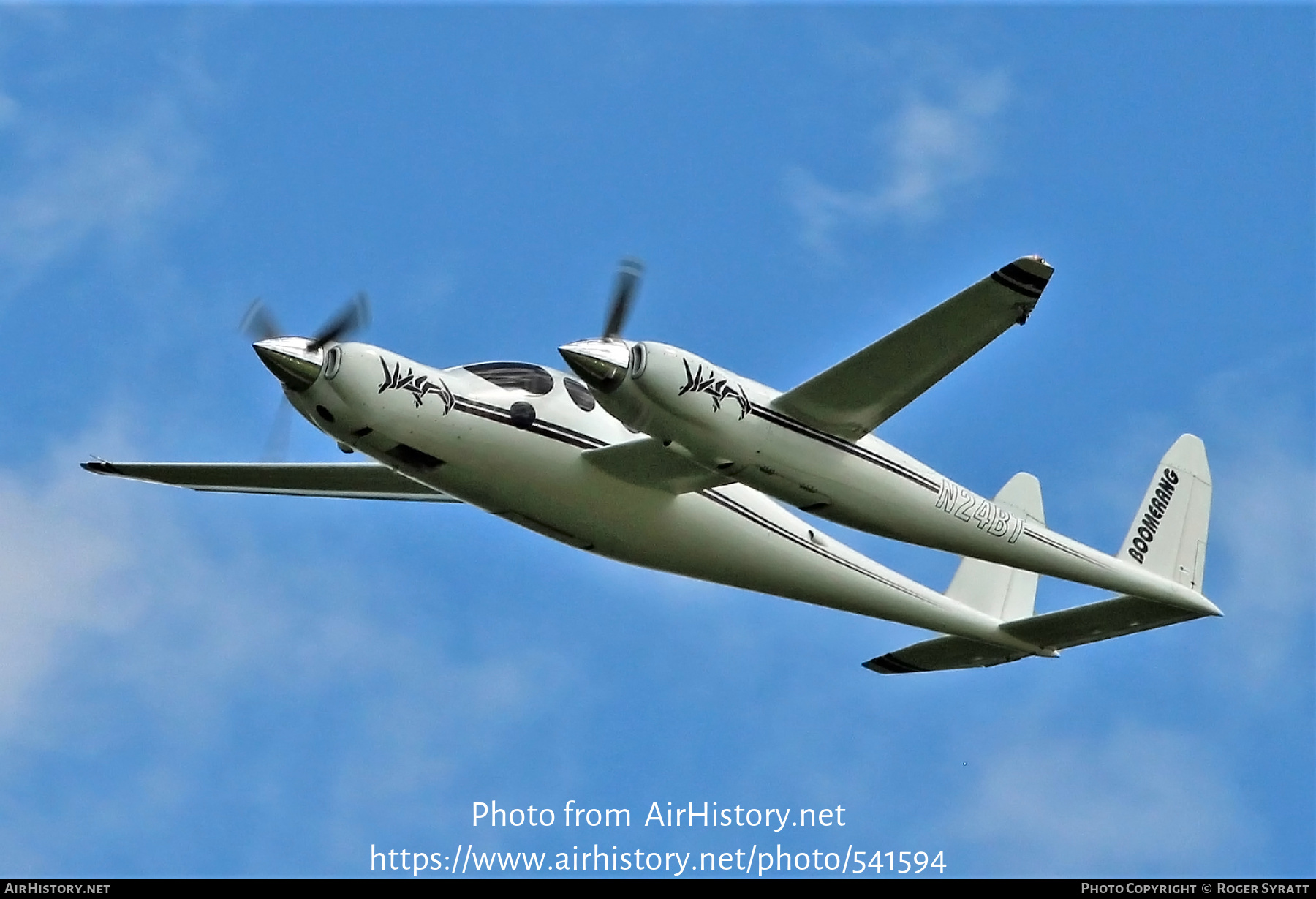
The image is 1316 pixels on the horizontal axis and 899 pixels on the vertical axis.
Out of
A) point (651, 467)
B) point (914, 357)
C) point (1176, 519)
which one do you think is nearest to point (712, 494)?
point (651, 467)

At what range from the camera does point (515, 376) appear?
2934 centimetres

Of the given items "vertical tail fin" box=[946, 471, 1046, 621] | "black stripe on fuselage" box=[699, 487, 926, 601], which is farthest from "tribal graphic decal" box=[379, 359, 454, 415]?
"vertical tail fin" box=[946, 471, 1046, 621]

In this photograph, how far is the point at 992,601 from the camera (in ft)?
119

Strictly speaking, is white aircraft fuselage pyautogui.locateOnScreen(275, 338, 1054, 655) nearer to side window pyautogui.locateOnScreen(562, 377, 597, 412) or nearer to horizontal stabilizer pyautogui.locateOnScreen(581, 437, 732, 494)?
side window pyautogui.locateOnScreen(562, 377, 597, 412)

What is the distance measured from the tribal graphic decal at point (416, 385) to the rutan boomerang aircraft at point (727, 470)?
26 mm

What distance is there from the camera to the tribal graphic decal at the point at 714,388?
26.3 metres

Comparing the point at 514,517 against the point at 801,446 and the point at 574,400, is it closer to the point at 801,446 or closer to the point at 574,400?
the point at 574,400

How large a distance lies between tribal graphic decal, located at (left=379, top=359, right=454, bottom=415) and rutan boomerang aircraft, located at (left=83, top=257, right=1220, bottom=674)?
3 centimetres

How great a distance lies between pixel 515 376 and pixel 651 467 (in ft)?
9.17

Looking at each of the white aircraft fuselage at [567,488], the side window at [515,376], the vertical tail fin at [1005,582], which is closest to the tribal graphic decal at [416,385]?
the white aircraft fuselage at [567,488]

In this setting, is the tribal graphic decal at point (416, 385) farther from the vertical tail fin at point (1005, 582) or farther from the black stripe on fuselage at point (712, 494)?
the vertical tail fin at point (1005, 582)

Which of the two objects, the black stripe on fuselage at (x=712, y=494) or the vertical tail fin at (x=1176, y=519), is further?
the vertical tail fin at (x=1176, y=519)
